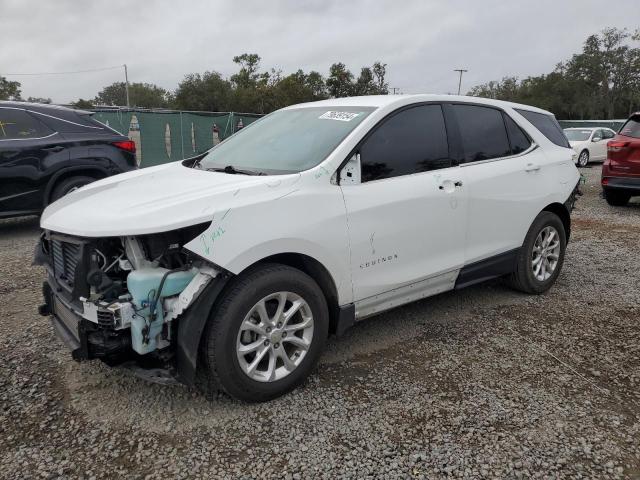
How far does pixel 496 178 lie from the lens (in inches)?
159

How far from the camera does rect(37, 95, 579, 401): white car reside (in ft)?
8.46

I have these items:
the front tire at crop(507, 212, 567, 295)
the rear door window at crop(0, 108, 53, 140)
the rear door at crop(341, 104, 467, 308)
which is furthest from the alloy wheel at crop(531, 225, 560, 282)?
the rear door window at crop(0, 108, 53, 140)

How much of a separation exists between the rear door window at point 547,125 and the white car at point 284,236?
13.5 inches

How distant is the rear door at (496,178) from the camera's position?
12.8 feet

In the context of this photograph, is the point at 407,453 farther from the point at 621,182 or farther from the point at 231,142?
the point at 621,182

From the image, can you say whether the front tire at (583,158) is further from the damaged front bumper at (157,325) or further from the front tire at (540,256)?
the damaged front bumper at (157,325)

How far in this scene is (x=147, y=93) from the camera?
9169 centimetres

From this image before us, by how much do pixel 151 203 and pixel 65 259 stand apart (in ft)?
2.17

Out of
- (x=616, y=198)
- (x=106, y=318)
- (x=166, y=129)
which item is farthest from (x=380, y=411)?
(x=166, y=129)

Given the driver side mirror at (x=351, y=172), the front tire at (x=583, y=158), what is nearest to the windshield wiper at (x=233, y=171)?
the driver side mirror at (x=351, y=172)

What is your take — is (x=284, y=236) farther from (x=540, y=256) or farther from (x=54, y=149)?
(x=54, y=149)

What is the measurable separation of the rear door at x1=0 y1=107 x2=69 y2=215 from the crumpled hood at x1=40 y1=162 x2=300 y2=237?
353cm

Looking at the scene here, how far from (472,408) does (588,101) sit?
67.7 meters

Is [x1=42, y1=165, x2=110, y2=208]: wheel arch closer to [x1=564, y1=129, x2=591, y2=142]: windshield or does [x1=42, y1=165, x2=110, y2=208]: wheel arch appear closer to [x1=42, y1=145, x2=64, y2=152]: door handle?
[x1=42, y1=145, x2=64, y2=152]: door handle
